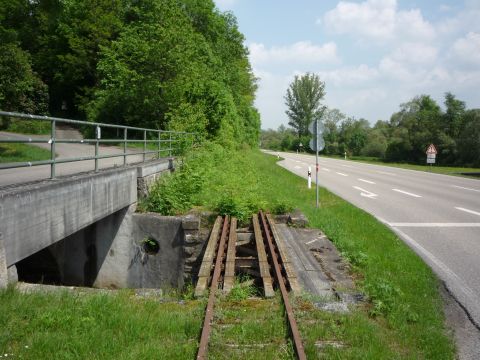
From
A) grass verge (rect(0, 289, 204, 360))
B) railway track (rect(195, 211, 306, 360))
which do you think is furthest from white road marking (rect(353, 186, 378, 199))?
grass verge (rect(0, 289, 204, 360))

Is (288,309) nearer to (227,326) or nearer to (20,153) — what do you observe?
(227,326)

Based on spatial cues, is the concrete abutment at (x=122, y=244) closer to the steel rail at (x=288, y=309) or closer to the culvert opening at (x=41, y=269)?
the culvert opening at (x=41, y=269)

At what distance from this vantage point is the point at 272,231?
8.89 m

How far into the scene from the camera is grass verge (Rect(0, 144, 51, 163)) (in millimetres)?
6515

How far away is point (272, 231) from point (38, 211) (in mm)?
4494

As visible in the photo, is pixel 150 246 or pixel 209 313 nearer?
pixel 209 313

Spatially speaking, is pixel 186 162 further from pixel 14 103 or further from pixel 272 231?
pixel 14 103

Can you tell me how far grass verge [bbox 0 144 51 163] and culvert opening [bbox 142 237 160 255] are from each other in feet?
11.4

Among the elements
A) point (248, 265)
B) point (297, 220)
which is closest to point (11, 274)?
point (248, 265)

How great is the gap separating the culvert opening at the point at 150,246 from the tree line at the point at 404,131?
6.49 m

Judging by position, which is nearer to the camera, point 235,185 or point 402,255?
point 402,255

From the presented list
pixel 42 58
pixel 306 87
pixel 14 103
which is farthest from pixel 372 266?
pixel 306 87

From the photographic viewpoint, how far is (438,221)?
39.2 feet

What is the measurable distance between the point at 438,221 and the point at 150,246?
7.66 meters
